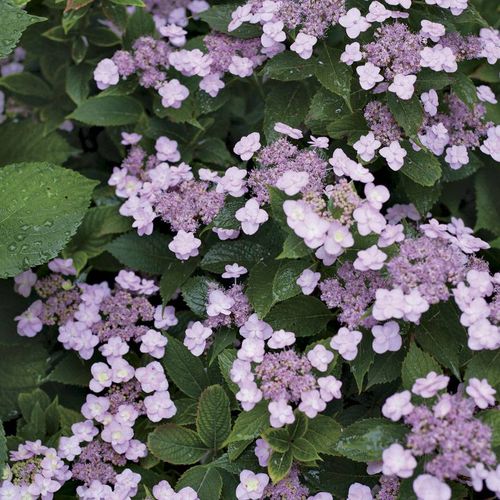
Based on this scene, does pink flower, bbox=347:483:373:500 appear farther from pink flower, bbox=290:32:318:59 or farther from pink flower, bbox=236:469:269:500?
pink flower, bbox=290:32:318:59

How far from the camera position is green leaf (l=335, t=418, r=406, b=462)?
1845mm

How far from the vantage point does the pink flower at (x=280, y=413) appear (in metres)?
1.90

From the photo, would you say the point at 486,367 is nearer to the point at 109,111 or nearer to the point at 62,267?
the point at 62,267

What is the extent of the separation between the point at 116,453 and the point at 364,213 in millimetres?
1009

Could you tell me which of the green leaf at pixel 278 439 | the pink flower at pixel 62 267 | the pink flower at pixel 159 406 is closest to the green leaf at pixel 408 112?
the green leaf at pixel 278 439

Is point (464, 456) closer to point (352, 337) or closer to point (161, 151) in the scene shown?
point (352, 337)

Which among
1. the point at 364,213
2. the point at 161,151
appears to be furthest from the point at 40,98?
the point at 364,213

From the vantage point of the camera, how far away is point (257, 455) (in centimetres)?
209

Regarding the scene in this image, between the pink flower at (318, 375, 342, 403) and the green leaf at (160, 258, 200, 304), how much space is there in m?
0.60

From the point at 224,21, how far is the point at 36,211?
0.86 metres

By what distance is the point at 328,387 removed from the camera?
1.93 m

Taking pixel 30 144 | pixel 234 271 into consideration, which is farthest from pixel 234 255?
pixel 30 144

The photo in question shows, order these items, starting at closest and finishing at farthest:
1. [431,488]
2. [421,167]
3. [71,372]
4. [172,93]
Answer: [431,488] → [421,167] → [71,372] → [172,93]

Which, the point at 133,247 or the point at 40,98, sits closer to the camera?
the point at 133,247
